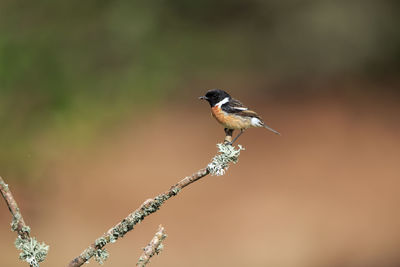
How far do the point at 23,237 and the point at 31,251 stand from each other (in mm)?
62

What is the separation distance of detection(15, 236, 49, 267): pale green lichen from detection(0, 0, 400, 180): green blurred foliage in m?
5.05

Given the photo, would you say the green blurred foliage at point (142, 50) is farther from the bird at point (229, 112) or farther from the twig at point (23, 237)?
the twig at point (23, 237)

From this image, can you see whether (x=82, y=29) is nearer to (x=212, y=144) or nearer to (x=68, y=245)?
(x=212, y=144)

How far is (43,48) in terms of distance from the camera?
693 centimetres

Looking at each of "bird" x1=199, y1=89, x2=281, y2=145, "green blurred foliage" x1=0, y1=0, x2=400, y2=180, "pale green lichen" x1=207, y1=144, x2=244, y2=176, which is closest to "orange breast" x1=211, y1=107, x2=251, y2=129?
"bird" x1=199, y1=89, x2=281, y2=145

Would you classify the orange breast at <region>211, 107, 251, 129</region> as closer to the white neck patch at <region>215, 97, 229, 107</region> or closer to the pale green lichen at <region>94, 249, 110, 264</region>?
the white neck patch at <region>215, 97, 229, 107</region>

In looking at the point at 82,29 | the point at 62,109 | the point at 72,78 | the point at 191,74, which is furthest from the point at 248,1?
the point at 62,109

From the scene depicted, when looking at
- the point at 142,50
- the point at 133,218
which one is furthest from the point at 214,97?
the point at 142,50

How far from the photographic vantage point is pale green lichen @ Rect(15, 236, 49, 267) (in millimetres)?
1098

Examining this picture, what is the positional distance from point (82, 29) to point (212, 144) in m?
3.04

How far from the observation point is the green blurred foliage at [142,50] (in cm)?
654

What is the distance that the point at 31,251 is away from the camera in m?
1.13

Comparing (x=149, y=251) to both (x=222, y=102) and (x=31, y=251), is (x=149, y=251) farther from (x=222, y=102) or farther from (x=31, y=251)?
(x=222, y=102)

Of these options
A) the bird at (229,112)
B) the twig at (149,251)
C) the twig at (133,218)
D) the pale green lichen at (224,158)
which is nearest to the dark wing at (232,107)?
the bird at (229,112)
